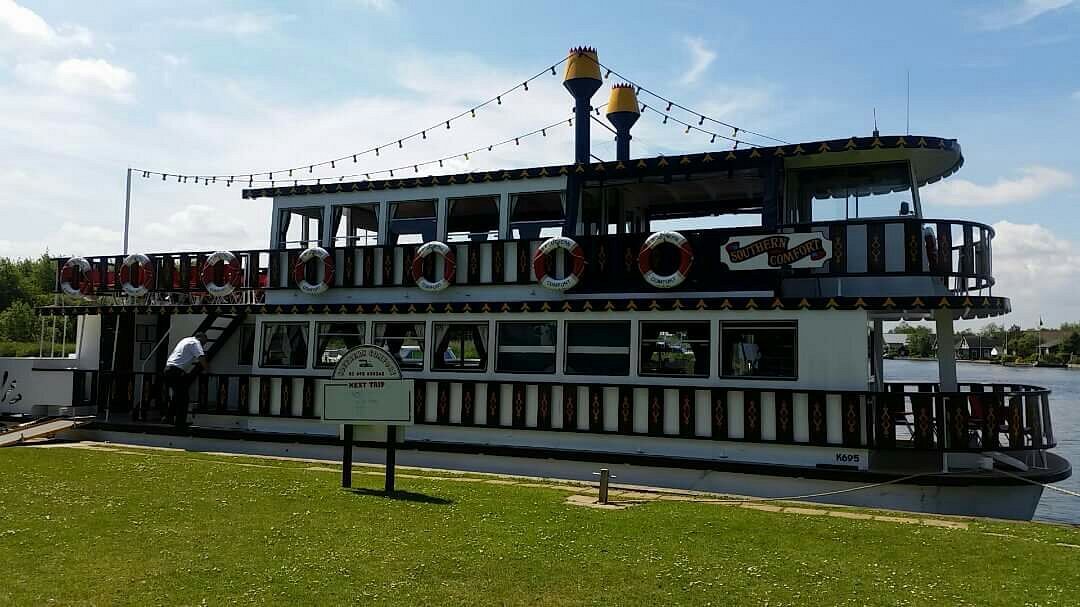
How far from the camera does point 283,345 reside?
16016mm

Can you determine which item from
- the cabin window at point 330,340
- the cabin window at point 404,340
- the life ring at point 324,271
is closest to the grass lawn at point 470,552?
the cabin window at point 404,340

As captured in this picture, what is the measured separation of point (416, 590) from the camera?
241 inches

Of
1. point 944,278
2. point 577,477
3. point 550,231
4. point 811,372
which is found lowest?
point 577,477

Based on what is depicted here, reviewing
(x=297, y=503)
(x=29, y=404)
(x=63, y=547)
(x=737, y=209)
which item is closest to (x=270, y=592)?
(x=63, y=547)

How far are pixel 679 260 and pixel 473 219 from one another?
509 cm

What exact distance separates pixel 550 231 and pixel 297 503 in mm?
7139

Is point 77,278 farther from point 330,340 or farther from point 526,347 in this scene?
point 526,347

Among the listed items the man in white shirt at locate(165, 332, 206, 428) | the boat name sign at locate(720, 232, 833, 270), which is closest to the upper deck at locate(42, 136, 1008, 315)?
the boat name sign at locate(720, 232, 833, 270)

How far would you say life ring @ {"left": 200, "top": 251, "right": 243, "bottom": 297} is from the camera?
1672 centimetres

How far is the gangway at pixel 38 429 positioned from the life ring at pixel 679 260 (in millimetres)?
11395

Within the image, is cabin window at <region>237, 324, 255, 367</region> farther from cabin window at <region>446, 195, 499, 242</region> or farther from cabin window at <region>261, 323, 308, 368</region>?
cabin window at <region>446, 195, 499, 242</region>

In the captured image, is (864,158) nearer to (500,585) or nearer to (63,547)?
(500,585)

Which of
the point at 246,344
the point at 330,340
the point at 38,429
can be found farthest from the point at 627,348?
the point at 38,429

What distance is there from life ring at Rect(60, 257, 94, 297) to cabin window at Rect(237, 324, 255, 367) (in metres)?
3.55
